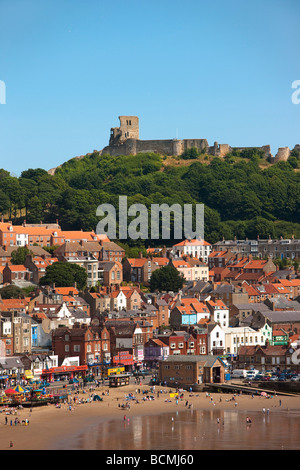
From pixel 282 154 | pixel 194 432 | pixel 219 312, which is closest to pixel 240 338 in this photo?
pixel 219 312

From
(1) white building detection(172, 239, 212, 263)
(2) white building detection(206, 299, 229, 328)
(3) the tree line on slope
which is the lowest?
(2) white building detection(206, 299, 229, 328)

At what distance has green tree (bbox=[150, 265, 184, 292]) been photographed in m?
96.6

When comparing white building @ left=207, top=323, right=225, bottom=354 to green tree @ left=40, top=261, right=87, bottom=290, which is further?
green tree @ left=40, top=261, right=87, bottom=290

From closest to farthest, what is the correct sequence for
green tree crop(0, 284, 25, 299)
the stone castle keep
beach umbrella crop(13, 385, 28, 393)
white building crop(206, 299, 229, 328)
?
beach umbrella crop(13, 385, 28, 393) → white building crop(206, 299, 229, 328) → green tree crop(0, 284, 25, 299) → the stone castle keep

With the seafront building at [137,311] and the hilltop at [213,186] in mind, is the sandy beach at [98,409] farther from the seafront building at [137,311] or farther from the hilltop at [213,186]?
the hilltop at [213,186]

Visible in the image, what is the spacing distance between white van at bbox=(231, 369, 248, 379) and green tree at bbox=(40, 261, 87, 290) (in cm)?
2332

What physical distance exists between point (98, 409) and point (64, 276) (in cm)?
3273

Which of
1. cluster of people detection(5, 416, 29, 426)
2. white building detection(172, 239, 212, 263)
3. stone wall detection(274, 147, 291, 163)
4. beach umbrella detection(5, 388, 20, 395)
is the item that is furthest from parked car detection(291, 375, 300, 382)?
stone wall detection(274, 147, 291, 163)

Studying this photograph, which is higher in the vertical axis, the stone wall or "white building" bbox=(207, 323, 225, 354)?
the stone wall

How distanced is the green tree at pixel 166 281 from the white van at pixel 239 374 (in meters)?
26.0

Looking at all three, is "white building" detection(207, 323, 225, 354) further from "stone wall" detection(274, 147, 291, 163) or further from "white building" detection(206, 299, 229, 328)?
"stone wall" detection(274, 147, 291, 163)

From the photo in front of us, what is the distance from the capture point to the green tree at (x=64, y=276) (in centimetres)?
9100

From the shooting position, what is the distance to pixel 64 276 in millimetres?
91500

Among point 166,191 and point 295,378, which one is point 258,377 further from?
point 166,191
